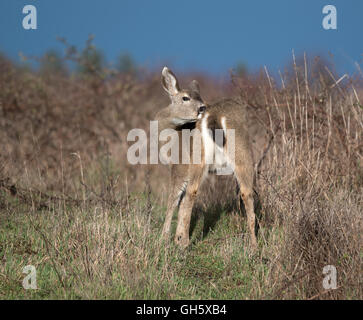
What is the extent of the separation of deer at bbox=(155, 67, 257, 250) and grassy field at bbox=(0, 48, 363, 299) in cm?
28

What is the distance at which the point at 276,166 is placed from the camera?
6.58m

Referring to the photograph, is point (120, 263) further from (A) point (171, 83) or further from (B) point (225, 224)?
(A) point (171, 83)

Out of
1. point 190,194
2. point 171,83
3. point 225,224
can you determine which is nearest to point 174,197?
point 190,194

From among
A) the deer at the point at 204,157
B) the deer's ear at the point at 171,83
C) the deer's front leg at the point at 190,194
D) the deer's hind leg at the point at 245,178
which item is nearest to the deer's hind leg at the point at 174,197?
the deer at the point at 204,157

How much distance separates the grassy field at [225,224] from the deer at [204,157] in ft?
0.90

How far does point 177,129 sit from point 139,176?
4.28m

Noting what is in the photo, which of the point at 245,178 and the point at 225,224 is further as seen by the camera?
→ the point at 225,224

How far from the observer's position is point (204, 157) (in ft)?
17.8

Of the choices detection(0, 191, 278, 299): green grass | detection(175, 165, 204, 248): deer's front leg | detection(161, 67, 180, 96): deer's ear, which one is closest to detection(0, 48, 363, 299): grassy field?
detection(0, 191, 278, 299): green grass

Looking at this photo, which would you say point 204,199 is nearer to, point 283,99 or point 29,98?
point 283,99

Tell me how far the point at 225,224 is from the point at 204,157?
1.32 metres

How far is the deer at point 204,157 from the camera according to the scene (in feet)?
17.5

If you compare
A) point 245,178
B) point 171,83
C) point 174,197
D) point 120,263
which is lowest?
point 120,263

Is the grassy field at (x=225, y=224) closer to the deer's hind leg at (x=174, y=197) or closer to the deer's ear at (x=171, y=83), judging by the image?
the deer's hind leg at (x=174, y=197)
